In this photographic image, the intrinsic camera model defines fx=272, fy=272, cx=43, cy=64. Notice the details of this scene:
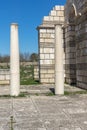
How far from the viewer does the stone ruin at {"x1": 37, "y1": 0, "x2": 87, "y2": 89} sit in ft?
40.8

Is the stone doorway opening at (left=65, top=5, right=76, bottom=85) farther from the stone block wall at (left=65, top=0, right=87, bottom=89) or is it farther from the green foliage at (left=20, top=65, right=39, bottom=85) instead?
the green foliage at (left=20, top=65, right=39, bottom=85)

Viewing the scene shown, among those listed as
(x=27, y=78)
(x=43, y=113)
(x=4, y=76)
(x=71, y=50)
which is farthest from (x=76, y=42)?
(x=43, y=113)

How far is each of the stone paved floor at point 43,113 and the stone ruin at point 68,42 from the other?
Answer: 3622 mm

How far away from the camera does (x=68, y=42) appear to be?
1469cm

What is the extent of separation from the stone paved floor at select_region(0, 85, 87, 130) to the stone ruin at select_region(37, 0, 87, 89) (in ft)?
11.9

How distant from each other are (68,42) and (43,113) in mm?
8389

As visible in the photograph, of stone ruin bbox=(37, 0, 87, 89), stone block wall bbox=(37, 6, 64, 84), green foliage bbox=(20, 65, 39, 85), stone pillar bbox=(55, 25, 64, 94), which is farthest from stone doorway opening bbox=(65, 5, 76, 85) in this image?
stone pillar bbox=(55, 25, 64, 94)

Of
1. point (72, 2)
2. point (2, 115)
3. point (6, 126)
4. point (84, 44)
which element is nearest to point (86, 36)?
point (84, 44)

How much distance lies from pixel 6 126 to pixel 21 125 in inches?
12.3

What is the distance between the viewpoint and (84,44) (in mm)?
11719

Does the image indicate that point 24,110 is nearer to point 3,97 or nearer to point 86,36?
point 3,97

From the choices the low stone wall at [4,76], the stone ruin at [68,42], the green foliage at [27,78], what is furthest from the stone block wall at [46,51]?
the low stone wall at [4,76]

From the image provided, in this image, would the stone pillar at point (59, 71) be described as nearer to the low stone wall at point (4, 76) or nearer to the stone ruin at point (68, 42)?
the stone ruin at point (68, 42)

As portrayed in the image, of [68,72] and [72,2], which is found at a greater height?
[72,2]
